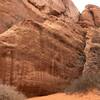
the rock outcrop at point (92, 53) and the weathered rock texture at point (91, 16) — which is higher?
the weathered rock texture at point (91, 16)

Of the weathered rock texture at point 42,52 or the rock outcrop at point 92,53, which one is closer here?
the weathered rock texture at point 42,52

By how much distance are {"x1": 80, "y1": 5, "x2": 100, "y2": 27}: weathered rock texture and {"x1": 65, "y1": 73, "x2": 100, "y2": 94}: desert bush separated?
25.7 ft

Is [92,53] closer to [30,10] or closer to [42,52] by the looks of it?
[42,52]

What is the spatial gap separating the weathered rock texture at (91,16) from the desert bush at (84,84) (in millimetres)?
7821

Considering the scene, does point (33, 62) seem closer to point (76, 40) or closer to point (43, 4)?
point (76, 40)

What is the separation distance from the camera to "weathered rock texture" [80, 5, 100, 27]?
20391 millimetres

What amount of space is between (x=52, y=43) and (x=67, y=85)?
6.28ft

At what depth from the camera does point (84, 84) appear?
12.2 m

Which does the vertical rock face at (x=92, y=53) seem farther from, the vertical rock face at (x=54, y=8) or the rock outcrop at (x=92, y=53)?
the vertical rock face at (x=54, y=8)

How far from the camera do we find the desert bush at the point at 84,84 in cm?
1196

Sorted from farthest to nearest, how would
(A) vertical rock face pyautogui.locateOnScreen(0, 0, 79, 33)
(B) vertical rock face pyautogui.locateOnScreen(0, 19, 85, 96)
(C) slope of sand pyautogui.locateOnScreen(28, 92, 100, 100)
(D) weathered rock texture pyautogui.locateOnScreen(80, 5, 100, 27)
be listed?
(D) weathered rock texture pyautogui.locateOnScreen(80, 5, 100, 27), (A) vertical rock face pyautogui.locateOnScreen(0, 0, 79, 33), (B) vertical rock face pyautogui.locateOnScreen(0, 19, 85, 96), (C) slope of sand pyautogui.locateOnScreen(28, 92, 100, 100)

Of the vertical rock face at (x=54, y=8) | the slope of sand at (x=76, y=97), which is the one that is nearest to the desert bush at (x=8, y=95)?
the slope of sand at (x=76, y=97)

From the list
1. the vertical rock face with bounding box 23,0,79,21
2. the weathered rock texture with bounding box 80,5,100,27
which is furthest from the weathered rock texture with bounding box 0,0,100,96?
the weathered rock texture with bounding box 80,5,100,27

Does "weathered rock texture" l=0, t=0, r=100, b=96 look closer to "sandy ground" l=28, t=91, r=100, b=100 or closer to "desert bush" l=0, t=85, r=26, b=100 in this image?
Result: "sandy ground" l=28, t=91, r=100, b=100
